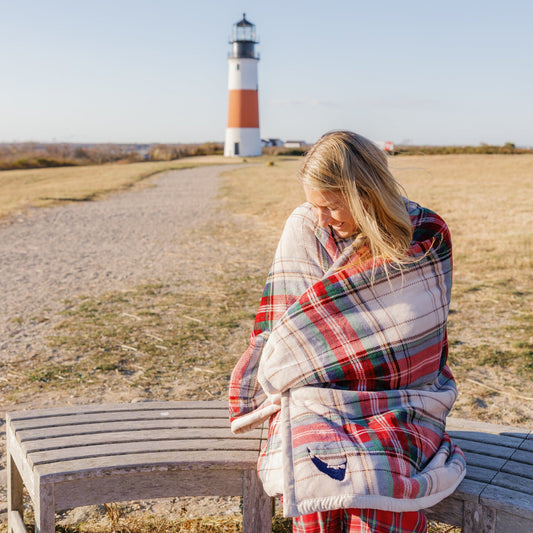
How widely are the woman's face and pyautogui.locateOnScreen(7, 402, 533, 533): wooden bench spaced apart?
0.91 m

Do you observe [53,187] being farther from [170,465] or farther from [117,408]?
[170,465]

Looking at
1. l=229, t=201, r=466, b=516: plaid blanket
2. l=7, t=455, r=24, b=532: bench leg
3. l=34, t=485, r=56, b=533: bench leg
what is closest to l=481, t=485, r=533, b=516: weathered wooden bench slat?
l=229, t=201, r=466, b=516: plaid blanket

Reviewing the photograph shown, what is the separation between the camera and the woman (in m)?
2.08

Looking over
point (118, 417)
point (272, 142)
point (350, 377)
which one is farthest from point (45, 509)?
point (272, 142)

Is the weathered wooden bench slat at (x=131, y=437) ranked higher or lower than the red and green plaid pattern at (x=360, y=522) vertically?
higher

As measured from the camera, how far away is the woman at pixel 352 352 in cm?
208

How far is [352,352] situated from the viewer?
7.52 feet

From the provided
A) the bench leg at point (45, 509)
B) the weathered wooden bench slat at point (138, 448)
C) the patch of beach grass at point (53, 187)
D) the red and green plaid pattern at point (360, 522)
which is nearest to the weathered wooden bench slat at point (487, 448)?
the red and green plaid pattern at point (360, 522)

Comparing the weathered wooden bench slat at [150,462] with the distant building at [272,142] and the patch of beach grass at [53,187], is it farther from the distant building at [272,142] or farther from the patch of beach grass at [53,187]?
the distant building at [272,142]

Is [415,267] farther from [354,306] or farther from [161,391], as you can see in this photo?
[161,391]

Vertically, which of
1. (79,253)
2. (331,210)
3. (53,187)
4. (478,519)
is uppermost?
(331,210)

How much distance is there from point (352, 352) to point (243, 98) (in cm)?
4391

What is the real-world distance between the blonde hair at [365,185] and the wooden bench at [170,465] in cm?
88

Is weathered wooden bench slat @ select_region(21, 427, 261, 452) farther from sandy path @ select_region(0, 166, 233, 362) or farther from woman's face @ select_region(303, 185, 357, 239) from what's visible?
sandy path @ select_region(0, 166, 233, 362)
